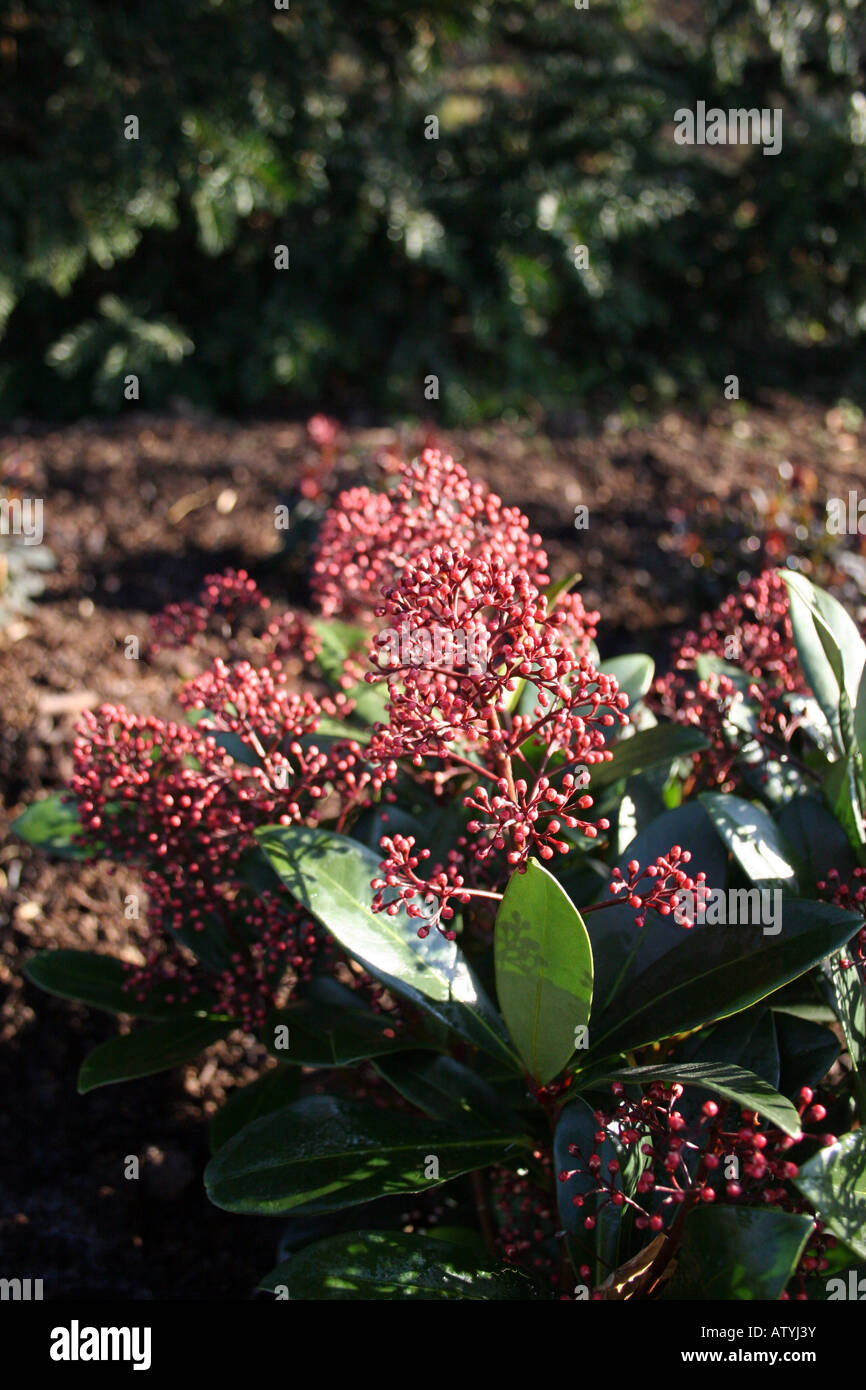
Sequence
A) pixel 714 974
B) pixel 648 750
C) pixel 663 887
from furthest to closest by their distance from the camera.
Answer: pixel 648 750 < pixel 714 974 < pixel 663 887

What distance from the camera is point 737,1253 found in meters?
1.47

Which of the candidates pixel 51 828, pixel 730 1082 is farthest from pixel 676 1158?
pixel 51 828

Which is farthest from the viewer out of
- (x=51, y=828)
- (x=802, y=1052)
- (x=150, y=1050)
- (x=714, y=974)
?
(x=51, y=828)

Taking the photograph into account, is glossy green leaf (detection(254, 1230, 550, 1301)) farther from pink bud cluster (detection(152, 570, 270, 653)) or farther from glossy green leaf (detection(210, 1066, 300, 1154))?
pink bud cluster (detection(152, 570, 270, 653))

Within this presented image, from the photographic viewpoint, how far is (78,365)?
547cm

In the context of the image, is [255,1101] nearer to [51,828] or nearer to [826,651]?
[51,828]

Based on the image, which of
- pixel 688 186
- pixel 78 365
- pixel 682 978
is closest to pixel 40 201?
pixel 78 365

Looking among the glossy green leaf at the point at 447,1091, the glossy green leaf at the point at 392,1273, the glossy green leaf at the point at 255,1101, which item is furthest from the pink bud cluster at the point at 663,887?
the glossy green leaf at the point at 255,1101

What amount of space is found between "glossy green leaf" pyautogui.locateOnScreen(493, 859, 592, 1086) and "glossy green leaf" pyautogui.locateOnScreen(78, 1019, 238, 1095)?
31.2 inches

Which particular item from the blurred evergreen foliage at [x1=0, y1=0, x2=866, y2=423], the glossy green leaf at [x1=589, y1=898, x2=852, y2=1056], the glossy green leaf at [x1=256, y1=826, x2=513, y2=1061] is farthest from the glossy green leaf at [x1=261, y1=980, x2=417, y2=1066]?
the blurred evergreen foliage at [x1=0, y1=0, x2=866, y2=423]

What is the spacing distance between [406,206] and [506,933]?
4.59 m

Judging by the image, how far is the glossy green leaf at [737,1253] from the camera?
1421 mm

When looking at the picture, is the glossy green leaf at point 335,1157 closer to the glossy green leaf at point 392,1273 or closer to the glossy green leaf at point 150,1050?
the glossy green leaf at point 392,1273
